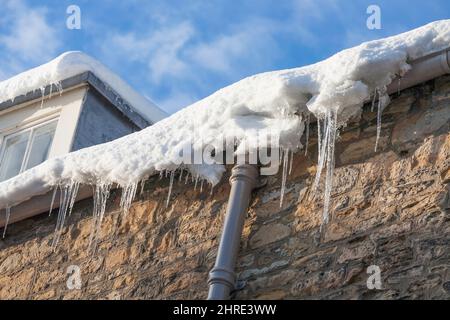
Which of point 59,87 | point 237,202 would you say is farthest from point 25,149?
point 237,202

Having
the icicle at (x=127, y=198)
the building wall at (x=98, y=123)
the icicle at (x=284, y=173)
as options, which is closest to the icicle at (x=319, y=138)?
the icicle at (x=284, y=173)

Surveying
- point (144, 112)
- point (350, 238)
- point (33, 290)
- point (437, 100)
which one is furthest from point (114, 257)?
point (144, 112)

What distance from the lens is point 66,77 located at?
7.95 meters

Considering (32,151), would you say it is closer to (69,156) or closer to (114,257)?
(69,156)

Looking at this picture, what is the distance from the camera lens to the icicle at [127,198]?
18.8 ft

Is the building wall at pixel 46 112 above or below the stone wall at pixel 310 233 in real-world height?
above

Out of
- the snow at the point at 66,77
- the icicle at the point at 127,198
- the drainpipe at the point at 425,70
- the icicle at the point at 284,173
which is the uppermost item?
the snow at the point at 66,77

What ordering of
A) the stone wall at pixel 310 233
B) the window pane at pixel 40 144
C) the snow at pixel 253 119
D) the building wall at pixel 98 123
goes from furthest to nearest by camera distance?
the building wall at pixel 98 123
the window pane at pixel 40 144
the snow at pixel 253 119
the stone wall at pixel 310 233

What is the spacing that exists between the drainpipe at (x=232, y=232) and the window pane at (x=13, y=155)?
276 centimetres

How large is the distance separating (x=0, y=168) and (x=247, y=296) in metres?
3.30

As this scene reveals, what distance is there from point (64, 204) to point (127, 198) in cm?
44

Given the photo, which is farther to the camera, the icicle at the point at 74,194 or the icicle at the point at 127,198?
the icicle at the point at 74,194

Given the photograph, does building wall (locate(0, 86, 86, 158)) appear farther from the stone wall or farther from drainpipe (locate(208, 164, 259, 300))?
drainpipe (locate(208, 164, 259, 300))

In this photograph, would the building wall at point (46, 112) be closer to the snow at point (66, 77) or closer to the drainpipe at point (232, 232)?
the snow at point (66, 77)
